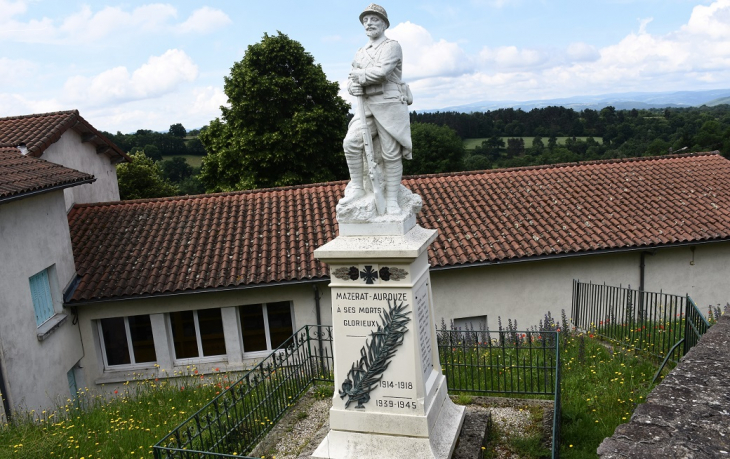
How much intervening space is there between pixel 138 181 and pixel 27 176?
18116 millimetres

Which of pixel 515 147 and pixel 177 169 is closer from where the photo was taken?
pixel 177 169

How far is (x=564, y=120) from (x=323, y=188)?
5015 cm

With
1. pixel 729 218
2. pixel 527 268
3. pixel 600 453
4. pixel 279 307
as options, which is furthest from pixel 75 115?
pixel 729 218

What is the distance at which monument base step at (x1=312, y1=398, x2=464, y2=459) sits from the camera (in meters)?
5.34

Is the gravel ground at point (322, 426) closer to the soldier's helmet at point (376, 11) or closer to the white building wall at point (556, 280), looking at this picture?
the soldier's helmet at point (376, 11)

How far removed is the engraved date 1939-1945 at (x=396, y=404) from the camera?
543cm

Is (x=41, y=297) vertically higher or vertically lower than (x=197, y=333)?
higher

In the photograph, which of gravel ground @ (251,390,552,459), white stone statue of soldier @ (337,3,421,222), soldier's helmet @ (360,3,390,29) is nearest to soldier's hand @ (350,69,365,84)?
white stone statue of soldier @ (337,3,421,222)

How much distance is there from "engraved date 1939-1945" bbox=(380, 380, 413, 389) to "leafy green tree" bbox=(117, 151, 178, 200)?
24.8 m

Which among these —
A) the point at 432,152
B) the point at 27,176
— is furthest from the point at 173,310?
the point at 432,152

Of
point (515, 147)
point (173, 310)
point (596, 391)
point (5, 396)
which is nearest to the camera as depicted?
point (596, 391)

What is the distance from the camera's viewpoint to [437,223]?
1342 centimetres

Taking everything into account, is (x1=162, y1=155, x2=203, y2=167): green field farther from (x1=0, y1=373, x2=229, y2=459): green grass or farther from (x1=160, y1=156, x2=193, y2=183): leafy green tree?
(x1=0, y1=373, x2=229, y2=459): green grass

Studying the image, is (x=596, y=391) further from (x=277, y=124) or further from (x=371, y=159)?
(x=277, y=124)
